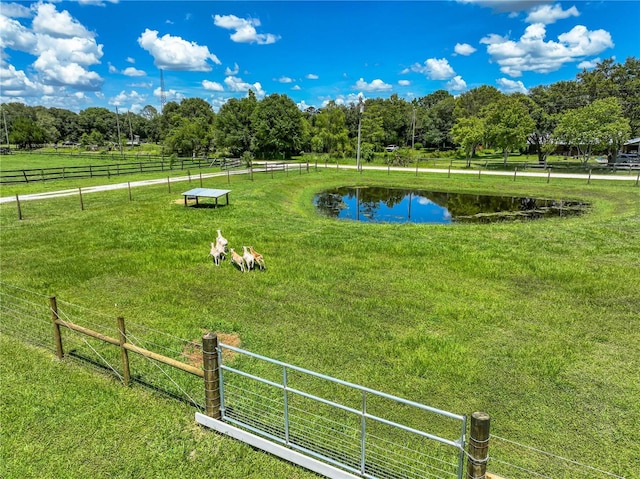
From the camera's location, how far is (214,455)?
4.40 m

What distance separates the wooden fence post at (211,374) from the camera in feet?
14.7

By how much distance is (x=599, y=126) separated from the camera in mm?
34906

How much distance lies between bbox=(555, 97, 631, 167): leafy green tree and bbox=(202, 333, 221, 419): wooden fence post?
40221 millimetres

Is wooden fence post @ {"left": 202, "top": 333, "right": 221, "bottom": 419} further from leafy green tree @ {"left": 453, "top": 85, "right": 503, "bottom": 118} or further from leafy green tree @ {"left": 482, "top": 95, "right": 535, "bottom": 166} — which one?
leafy green tree @ {"left": 453, "top": 85, "right": 503, "bottom": 118}

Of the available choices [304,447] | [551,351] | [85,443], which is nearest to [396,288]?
[551,351]

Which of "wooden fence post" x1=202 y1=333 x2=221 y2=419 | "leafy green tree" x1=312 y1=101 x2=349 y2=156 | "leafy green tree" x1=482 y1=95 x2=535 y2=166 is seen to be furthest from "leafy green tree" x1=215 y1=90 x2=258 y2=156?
"wooden fence post" x1=202 y1=333 x2=221 y2=419

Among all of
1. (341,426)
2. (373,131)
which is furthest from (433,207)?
(373,131)

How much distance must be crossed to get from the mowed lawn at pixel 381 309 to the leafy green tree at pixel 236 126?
4107cm

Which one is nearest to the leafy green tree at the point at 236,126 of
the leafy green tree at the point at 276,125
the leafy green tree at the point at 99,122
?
the leafy green tree at the point at 276,125

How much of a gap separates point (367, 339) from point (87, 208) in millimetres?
16397

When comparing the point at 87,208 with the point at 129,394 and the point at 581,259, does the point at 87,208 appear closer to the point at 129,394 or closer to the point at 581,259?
the point at 129,394

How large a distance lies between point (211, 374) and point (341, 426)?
5.49 feet

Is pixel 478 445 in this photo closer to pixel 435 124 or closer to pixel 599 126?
pixel 599 126

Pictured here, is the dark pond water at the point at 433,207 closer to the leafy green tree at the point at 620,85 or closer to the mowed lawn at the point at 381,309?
the mowed lawn at the point at 381,309
